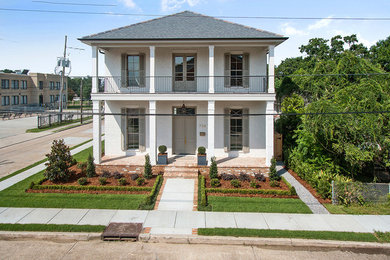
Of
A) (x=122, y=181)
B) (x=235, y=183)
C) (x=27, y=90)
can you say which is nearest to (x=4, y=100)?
(x=27, y=90)

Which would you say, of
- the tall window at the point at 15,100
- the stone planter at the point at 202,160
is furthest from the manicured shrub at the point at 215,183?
the tall window at the point at 15,100

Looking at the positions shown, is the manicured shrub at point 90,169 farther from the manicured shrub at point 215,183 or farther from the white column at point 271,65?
the white column at point 271,65

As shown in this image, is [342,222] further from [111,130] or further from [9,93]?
[9,93]

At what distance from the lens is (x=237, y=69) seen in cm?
1606

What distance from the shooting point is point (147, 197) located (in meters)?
10.8

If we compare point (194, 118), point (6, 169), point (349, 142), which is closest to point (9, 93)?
point (6, 169)

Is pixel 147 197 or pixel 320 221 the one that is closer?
pixel 320 221

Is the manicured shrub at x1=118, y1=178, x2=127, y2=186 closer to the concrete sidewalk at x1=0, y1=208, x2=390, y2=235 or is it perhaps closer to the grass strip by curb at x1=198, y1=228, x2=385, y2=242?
the concrete sidewalk at x1=0, y1=208, x2=390, y2=235

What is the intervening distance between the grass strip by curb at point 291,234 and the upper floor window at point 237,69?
9186 mm

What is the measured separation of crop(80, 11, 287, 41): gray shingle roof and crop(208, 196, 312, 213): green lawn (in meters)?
7.54

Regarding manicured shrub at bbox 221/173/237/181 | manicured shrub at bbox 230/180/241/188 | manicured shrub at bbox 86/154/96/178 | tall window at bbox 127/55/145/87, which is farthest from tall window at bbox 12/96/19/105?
manicured shrub at bbox 230/180/241/188

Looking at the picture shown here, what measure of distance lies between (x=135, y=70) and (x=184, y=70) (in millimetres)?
2700

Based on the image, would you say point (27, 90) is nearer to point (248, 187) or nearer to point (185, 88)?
point (185, 88)

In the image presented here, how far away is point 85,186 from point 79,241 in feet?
13.0
